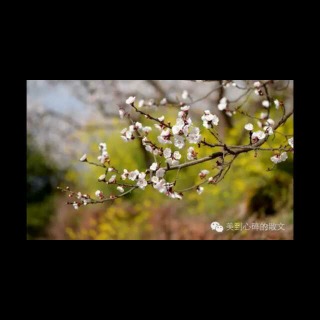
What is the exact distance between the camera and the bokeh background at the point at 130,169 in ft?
12.3

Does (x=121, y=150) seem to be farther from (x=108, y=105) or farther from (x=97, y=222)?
(x=97, y=222)

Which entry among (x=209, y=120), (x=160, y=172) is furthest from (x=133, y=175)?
(x=209, y=120)

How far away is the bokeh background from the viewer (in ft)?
12.3

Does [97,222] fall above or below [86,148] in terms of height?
below

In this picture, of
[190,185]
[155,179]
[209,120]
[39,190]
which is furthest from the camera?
[39,190]

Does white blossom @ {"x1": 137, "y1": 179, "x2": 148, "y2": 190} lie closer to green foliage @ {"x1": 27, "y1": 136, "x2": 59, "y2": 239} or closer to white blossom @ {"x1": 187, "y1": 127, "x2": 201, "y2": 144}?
white blossom @ {"x1": 187, "y1": 127, "x2": 201, "y2": 144}

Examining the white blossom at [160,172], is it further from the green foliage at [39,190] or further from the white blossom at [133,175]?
the green foliage at [39,190]

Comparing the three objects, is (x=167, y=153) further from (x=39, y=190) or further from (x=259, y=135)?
(x=39, y=190)

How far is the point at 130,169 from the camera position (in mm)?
5164

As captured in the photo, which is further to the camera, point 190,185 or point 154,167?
point 190,185
